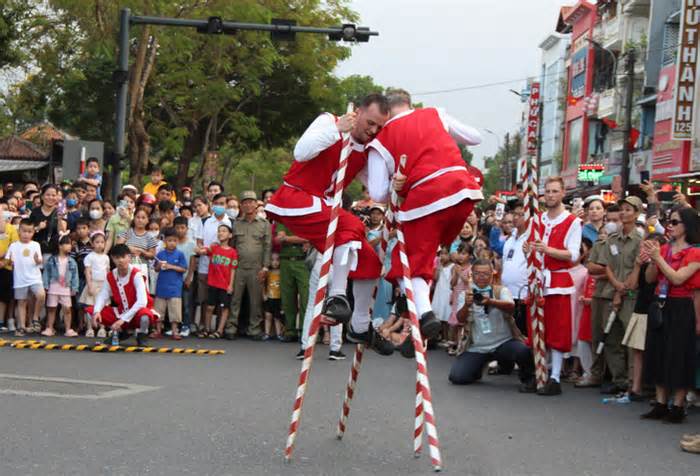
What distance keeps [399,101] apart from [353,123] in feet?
1.42

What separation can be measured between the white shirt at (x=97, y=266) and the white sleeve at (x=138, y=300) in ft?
6.46

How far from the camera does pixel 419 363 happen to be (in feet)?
21.3

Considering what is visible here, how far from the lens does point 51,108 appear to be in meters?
39.6

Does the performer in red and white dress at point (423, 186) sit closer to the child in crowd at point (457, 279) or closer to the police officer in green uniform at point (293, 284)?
the child in crowd at point (457, 279)

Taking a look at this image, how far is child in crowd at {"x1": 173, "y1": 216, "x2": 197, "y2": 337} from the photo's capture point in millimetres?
16453

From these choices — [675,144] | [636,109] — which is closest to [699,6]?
[675,144]

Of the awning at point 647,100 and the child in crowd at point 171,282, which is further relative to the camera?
the awning at point 647,100

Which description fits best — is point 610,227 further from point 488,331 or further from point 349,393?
point 349,393

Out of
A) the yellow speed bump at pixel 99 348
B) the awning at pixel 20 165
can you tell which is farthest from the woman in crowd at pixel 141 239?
the awning at pixel 20 165

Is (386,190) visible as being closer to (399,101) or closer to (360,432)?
(399,101)

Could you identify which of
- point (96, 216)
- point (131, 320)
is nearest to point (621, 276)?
point (131, 320)

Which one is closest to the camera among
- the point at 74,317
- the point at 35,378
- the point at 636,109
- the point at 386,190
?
the point at 386,190

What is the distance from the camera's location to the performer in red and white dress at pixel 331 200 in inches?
282

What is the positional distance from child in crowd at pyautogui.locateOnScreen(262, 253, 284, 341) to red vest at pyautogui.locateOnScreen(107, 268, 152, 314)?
300 cm
